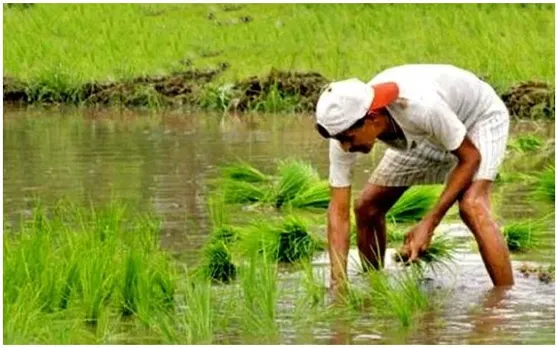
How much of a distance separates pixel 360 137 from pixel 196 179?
18.4 feet

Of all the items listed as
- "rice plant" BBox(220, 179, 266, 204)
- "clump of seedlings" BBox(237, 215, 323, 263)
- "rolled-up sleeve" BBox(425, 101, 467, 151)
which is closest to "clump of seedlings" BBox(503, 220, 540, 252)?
"clump of seedlings" BBox(237, 215, 323, 263)

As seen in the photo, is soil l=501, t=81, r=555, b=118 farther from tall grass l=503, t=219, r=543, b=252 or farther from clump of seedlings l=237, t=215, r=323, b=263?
clump of seedlings l=237, t=215, r=323, b=263

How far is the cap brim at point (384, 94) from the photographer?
659 cm

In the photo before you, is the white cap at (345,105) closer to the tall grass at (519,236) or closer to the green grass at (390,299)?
the green grass at (390,299)

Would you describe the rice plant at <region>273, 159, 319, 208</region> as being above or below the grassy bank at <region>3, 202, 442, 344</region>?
above

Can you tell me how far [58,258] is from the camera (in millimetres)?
6789

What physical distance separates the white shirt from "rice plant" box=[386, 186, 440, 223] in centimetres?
220

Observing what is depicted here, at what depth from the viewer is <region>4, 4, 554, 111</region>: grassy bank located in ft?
61.9

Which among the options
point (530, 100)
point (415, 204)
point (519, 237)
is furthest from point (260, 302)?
point (530, 100)

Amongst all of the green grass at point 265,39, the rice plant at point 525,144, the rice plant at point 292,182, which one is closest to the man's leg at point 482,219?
the rice plant at point 292,182

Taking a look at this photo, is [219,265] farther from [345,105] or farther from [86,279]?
[345,105]

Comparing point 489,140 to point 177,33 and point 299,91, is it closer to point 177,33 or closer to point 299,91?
point 299,91

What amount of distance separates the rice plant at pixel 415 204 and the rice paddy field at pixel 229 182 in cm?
1

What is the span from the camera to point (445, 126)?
22.0ft
